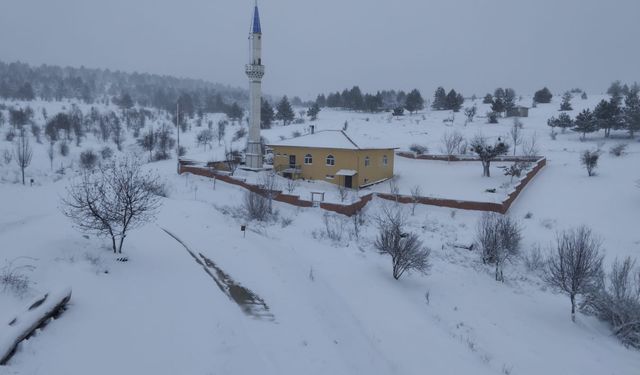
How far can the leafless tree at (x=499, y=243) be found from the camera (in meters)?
15.6

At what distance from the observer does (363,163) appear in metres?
31.5

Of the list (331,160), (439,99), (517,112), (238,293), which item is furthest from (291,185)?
(439,99)

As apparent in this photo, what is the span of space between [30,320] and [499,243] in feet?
49.5

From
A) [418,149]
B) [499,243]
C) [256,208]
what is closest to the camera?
[499,243]

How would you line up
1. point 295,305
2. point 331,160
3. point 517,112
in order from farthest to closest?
1. point 517,112
2. point 331,160
3. point 295,305

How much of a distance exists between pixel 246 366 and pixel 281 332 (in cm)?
163

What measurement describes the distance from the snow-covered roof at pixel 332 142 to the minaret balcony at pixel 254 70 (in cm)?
653

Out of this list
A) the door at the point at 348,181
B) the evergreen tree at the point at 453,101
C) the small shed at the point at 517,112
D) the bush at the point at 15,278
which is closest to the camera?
the bush at the point at 15,278

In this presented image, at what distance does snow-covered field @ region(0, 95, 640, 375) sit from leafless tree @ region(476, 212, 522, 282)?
0.50 meters

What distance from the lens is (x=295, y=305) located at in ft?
34.4

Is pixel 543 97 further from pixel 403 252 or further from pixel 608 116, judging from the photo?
pixel 403 252

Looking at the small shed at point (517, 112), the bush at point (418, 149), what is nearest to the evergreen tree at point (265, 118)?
the bush at point (418, 149)

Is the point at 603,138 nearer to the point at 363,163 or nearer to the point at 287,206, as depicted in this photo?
the point at 363,163

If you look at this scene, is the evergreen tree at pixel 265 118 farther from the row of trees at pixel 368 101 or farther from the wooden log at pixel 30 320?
the wooden log at pixel 30 320
